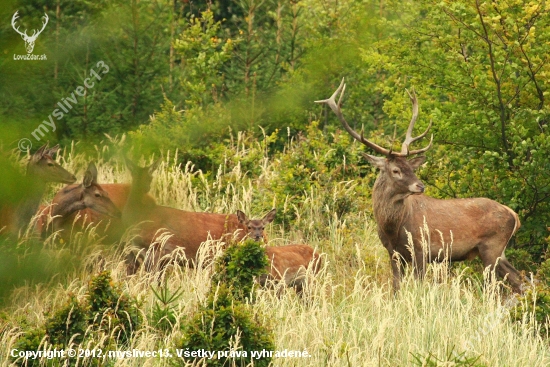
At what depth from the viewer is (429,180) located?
416 inches

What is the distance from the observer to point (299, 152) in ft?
38.7

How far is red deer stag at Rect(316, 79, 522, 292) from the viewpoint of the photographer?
892 centimetres

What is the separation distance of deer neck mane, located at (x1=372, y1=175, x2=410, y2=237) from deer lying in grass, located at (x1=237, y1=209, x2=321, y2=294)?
0.76 metres

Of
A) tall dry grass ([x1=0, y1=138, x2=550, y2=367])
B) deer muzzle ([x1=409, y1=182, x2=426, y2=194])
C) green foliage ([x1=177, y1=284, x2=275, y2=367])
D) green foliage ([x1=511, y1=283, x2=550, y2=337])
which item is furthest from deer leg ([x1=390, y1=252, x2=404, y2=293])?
green foliage ([x1=177, y1=284, x2=275, y2=367])

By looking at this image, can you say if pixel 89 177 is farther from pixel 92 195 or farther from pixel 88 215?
pixel 88 215

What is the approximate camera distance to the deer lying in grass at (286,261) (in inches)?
329

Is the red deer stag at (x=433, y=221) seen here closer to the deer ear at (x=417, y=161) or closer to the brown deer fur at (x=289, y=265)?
the deer ear at (x=417, y=161)

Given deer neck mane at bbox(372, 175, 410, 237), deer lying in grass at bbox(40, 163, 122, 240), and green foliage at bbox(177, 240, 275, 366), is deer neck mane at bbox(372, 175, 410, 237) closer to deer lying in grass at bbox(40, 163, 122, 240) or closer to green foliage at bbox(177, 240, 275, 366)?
deer lying in grass at bbox(40, 163, 122, 240)

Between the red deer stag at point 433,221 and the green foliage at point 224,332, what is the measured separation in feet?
10.4

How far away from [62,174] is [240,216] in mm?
1834

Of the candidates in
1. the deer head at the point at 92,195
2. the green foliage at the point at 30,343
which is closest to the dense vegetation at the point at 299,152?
the green foliage at the point at 30,343

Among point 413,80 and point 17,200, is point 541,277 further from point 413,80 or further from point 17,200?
point 17,200

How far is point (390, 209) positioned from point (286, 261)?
1.19m

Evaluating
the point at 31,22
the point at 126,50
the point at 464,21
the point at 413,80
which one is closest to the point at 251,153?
the point at 126,50
